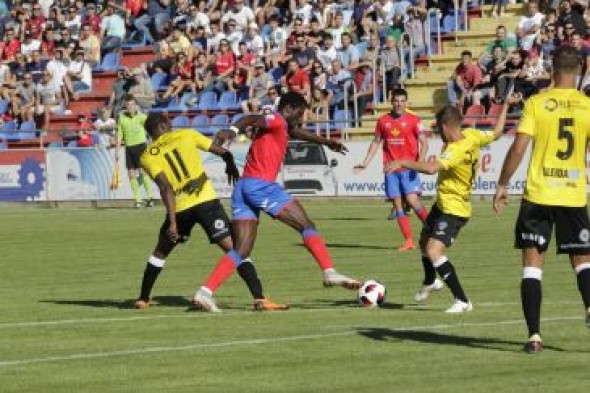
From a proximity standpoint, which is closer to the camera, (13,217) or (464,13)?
(13,217)

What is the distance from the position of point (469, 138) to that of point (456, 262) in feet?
19.3

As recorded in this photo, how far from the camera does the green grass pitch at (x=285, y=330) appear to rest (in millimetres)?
11797

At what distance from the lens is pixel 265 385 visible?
1152 centimetres

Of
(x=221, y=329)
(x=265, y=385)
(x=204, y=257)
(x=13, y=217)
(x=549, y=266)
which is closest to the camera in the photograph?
(x=265, y=385)

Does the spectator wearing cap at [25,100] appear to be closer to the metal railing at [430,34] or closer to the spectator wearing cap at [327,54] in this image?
the spectator wearing cap at [327,54]

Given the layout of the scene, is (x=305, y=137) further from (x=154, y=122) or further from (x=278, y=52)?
(x=278, y=52)

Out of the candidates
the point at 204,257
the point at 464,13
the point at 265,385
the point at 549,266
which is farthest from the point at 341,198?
the point at 265,385

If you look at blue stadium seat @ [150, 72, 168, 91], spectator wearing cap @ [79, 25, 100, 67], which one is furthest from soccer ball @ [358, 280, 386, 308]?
spectator wearing cap @ [79, 25, 100, 67]

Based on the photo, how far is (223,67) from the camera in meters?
42.0

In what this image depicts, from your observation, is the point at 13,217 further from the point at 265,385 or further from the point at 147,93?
the point at 265,385

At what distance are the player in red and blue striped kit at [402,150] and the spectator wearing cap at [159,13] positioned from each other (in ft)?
71.1

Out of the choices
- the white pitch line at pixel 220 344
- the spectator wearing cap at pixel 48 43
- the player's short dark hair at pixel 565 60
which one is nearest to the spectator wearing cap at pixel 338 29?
the spectator wearing cap at pixel 48 43

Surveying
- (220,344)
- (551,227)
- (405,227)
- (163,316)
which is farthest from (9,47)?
(551,227)

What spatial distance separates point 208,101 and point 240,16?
2.70 meters
